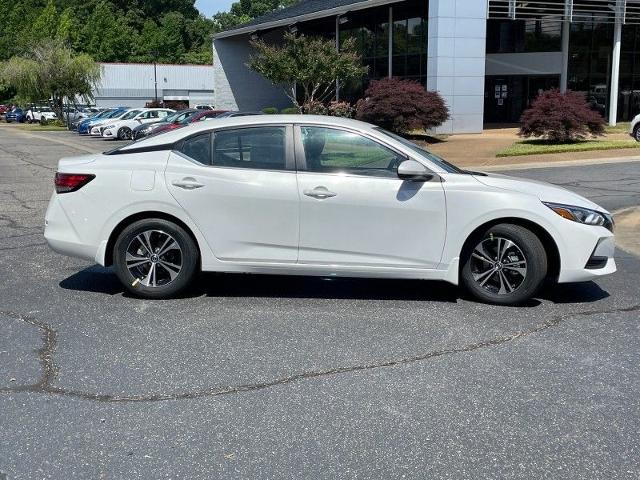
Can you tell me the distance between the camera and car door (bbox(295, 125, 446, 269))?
6.05 meters

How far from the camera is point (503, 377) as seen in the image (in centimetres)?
464

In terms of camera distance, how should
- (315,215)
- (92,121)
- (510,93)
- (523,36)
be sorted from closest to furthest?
(315,215) < (523,36) < (510,93) < (92,121)

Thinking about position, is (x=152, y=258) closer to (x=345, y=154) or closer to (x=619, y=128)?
(x=345, y=154)

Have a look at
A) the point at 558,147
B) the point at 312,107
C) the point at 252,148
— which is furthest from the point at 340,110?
the point at 252,148

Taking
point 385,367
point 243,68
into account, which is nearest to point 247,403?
point 385,367

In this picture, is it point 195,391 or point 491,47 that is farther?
point 491,47

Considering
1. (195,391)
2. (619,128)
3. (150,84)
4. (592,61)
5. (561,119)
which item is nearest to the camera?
(195,391)

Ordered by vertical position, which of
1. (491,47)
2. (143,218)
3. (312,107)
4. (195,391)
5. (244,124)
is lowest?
(195,391)

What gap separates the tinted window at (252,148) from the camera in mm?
6262

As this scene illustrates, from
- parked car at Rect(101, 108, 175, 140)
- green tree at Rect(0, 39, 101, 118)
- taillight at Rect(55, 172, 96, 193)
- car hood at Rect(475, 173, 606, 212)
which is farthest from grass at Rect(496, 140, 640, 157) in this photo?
green tree at Rect(0, 39, 101, 118)

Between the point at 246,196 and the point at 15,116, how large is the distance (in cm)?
7037

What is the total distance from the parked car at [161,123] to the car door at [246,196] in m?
22.7

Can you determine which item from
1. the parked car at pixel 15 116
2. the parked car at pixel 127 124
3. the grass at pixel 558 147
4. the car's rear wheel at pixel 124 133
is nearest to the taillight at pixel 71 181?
the grass at pixel 558 147

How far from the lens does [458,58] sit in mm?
29578
